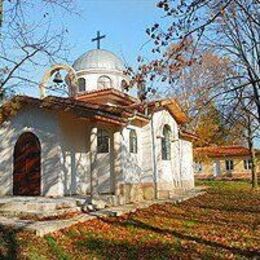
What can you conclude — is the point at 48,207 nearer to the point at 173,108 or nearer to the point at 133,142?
the point at 133,142

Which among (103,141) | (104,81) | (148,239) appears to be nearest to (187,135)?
(104,81)

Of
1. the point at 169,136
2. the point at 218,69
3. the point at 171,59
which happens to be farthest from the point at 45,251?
the point at 218,69

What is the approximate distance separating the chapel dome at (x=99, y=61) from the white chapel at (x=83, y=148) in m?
6.83

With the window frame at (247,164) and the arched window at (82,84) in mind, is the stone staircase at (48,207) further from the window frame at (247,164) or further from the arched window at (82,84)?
the window frame at (247,164)

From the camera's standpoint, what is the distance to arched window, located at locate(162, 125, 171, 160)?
21.7 m

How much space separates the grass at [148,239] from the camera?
8.95 metres

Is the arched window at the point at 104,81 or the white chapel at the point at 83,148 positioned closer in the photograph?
the white chapel at the point at 83,148

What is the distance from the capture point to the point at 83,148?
18172 millimetres

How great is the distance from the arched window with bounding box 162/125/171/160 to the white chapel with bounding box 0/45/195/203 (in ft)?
0.67

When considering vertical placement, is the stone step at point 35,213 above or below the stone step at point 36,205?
below

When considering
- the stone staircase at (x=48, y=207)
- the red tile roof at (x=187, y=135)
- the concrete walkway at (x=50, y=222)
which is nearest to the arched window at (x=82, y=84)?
the red tile roof at (x=187, y=135)

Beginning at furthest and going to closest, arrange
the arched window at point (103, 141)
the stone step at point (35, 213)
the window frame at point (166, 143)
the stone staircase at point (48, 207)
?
1. the window frame at point (166, 143)
2. the arched window at point (103, 141)
3. the stone staircase at point (48, 207)
4. the stone step at point (35, 213)

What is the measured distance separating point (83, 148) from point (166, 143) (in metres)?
5.64

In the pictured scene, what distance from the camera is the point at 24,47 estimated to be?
13539 millimetres
